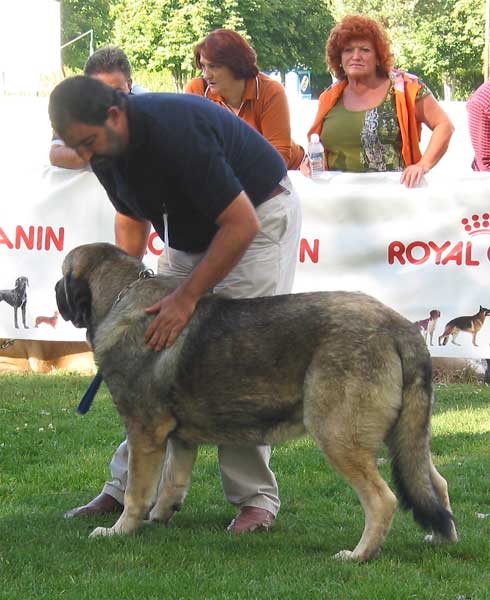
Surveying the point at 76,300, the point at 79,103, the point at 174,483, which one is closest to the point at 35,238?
the point at 76,300

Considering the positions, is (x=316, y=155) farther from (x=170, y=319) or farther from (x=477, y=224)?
(x=170, y=319)

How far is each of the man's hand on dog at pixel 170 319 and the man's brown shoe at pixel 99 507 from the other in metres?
1.14

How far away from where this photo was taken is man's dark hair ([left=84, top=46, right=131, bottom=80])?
20.0 feet

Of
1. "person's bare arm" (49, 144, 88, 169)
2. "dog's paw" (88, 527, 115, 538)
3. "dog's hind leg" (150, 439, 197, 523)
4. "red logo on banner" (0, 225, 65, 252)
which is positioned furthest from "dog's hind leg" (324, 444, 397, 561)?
"red logo on banner" (0, 225, 65, 252)

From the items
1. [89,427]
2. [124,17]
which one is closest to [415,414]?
[89,427]

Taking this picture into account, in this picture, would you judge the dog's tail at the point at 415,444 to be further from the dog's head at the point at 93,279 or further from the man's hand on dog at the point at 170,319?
the dog's head at the point at 93,279

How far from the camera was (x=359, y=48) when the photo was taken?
7.07m

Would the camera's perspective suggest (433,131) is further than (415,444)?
Yes

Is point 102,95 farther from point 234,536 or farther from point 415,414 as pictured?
point 234,536

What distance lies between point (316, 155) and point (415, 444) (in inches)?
143

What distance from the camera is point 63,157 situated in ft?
25.9

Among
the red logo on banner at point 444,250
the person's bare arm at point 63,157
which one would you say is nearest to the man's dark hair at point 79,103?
the person's bare arm at point 63,157

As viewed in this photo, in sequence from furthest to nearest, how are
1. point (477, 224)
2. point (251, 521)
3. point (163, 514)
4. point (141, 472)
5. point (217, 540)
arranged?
point (477, 224), point (163, 514), point (251, 521), point (217, 540), point (141, 472)

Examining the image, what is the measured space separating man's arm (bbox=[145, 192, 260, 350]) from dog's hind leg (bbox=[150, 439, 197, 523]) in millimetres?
751
